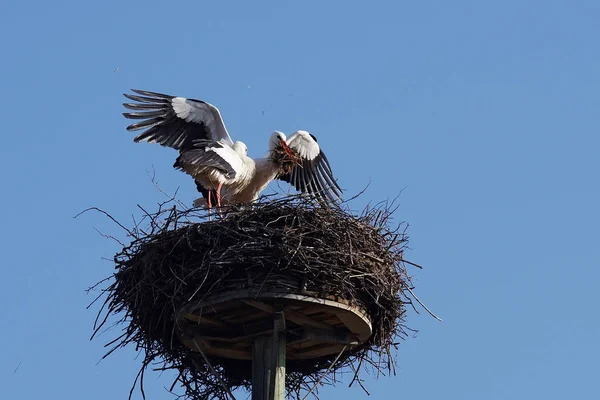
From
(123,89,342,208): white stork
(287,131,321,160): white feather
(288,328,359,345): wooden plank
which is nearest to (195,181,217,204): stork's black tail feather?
(123,89,342,208): white stork

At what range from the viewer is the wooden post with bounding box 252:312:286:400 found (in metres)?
10.7

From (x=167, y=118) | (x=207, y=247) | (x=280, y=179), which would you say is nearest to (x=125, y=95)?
(x=167, y=118)

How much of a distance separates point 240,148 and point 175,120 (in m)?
0.86

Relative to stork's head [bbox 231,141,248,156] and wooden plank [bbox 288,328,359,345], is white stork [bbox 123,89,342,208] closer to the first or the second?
stork's head [bbox 231,141,248,156]

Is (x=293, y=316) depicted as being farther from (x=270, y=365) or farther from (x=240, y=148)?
(x=240, y=148)

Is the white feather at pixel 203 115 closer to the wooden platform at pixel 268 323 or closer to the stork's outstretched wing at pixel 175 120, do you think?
the stork's outstretched wing at pixel 175 120

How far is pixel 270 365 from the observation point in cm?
1083

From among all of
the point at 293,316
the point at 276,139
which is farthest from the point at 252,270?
the point at 276,139

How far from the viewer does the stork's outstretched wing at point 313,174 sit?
48.3 feet

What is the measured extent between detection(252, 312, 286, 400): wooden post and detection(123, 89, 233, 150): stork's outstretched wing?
3.79 m

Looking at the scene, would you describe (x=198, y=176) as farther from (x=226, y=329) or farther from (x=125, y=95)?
(x=226, y=329)

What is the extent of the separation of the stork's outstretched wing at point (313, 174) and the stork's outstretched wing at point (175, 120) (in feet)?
3.45

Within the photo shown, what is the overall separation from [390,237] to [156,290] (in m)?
2.31

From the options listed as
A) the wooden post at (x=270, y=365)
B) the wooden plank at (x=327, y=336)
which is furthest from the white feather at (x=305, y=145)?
the wooden post at (x=270, y=365)
